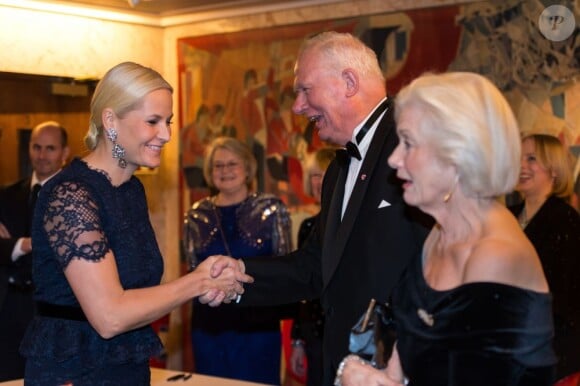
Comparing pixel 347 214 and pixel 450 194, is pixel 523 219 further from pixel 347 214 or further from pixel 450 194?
pixel 450 194

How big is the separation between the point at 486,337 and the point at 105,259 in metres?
1.39

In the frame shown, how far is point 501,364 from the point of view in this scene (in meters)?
2.44

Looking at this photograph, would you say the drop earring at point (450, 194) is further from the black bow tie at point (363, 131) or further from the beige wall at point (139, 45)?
the beige wall at point (139, 45)

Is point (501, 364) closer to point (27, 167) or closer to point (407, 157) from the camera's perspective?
point (407, 157)

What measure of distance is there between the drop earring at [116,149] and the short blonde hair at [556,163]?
9.52 feet

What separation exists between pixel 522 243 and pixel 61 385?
1.73 meters

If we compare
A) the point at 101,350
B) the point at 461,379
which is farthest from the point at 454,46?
the point at 461,379

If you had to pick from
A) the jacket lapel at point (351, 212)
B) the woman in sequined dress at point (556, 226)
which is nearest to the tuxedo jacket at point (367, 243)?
the jacket lapel at point (351, 212)

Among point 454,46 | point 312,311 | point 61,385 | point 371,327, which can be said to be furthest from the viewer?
point 454,46

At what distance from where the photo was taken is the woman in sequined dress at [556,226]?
4957mm

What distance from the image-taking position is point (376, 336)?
279 centimetres

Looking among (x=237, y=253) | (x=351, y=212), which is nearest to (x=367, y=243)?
(x=351, y=212)

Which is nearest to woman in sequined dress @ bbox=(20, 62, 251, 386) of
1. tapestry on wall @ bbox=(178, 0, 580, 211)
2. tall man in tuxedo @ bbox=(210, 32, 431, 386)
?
tall man in tuxedo @ bbox=(210, 32, 431, 386)

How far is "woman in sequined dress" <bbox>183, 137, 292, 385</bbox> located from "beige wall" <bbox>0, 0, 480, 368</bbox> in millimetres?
1647
